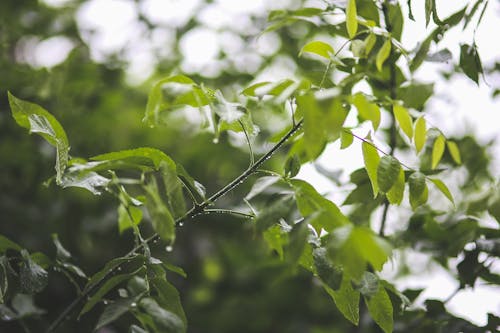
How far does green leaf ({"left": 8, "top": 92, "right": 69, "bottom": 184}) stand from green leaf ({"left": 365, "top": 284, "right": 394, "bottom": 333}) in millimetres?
501

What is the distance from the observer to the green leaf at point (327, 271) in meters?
0.66

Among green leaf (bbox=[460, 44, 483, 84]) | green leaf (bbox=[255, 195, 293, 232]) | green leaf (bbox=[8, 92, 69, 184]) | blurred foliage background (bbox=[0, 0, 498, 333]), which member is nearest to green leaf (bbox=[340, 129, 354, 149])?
green leaf (bbox=[255, 195, 293, 232])

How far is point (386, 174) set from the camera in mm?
693

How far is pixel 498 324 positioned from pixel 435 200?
93 centimetres

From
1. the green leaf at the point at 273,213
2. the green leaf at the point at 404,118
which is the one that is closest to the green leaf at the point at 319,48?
the green leaf at the point at 404,118

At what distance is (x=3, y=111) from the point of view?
1946 mm

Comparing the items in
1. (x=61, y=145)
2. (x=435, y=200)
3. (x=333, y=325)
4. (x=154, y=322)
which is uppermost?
(x=61, y=145)

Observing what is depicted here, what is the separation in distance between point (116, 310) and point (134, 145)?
1.75 m

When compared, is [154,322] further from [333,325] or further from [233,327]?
[333,325]

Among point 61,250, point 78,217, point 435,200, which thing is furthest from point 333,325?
point 61,250

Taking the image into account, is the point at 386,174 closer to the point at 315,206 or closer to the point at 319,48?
the point at 315,206

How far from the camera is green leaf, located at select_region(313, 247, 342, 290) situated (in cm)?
66

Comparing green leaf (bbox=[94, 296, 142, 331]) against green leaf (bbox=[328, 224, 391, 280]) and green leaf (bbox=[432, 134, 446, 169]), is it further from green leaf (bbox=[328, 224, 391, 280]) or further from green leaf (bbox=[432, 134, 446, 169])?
green leaf (bbox=[432, 134, 446, 169])

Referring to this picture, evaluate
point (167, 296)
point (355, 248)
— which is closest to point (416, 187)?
point (355, 248)
